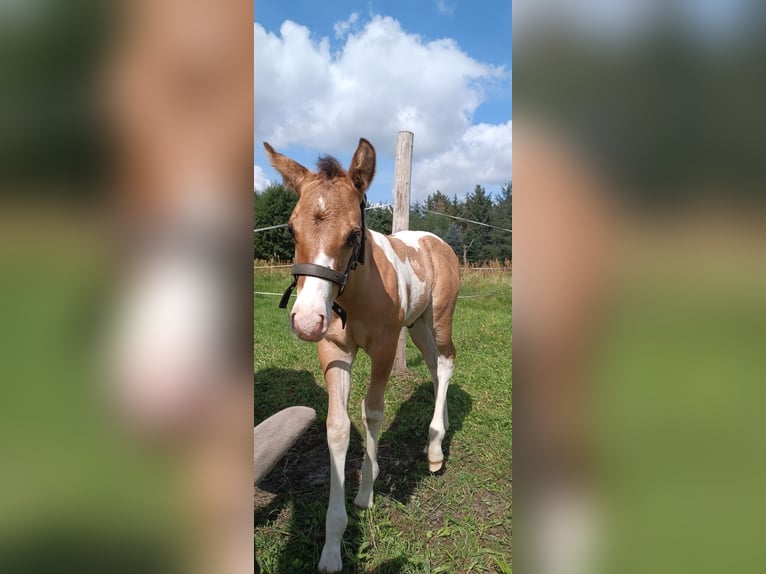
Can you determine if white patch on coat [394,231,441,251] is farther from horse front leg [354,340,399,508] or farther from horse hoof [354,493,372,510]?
horse hoof [354,493,372,510]

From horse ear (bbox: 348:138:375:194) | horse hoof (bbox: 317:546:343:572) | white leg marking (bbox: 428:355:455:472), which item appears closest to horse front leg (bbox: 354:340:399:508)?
horse hoof (bbox: 317:546:343:572)

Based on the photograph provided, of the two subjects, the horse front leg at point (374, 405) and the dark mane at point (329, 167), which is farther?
the horse front leg at point (374, 405)

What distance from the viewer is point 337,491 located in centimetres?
201

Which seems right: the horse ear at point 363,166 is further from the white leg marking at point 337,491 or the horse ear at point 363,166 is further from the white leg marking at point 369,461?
the white leg marking at point 369,461

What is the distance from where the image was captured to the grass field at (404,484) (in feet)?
6.64

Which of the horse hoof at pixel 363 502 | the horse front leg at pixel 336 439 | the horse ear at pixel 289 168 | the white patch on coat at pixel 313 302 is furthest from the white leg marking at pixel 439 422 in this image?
the horse ear at pixel 289 168

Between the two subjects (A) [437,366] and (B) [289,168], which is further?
(A) [437,366]

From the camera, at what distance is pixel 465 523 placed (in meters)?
2.26

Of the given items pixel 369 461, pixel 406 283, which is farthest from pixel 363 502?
pixel 406 283

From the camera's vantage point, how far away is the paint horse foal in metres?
1.63

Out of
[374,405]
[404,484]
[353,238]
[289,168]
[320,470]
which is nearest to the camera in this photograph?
[353,238]

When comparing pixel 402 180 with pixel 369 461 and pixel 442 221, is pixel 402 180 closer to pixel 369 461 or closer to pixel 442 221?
pixel 369 461

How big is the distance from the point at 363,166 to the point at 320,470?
79.1 inches
